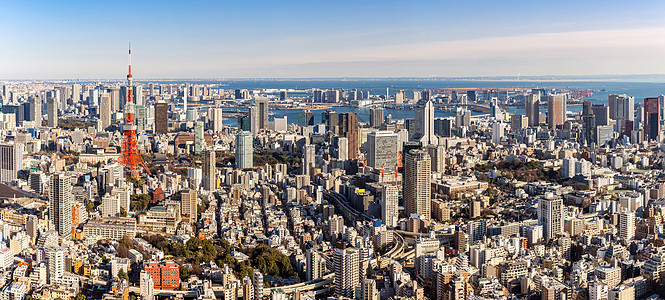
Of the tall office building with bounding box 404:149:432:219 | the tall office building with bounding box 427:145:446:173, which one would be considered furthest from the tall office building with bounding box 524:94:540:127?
the tall office building with bounding box 404:149:432:219

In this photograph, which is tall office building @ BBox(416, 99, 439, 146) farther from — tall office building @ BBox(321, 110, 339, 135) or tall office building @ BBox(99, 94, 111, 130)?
tall office building @ BBox(99, 94, 111, 130)

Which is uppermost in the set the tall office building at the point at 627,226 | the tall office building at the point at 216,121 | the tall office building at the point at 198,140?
the tall office building at the point at 216,121

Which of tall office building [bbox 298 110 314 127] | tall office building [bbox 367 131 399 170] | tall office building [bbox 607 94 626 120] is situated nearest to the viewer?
tall office building [bbox 367 131 399 170]

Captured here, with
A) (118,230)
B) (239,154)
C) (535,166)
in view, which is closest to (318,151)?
(239,154)

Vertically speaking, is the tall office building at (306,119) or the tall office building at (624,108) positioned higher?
the tall office building at (624,108)

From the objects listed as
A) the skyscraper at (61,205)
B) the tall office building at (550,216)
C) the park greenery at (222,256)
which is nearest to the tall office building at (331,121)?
the tall office building at (550,216)

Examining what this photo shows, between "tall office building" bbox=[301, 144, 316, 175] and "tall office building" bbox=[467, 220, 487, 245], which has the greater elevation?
"tall office building" bbox=[301, 144, 316, 175]

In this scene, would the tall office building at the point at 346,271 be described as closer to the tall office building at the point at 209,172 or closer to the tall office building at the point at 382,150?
the tall office building at the point at 209,172

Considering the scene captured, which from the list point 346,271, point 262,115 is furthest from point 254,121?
point 346,271
